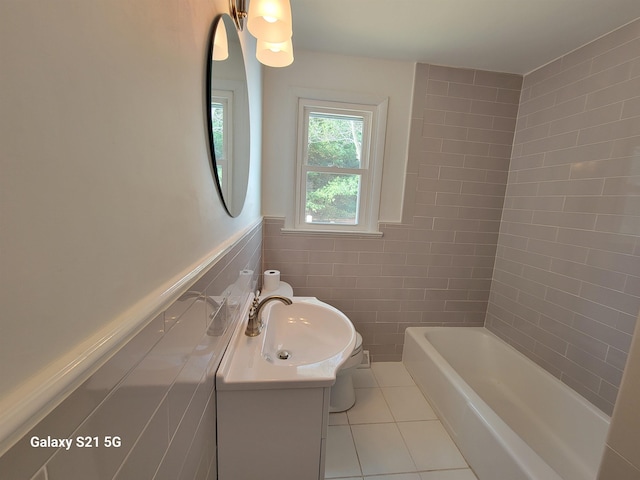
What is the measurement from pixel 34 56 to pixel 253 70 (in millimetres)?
1390

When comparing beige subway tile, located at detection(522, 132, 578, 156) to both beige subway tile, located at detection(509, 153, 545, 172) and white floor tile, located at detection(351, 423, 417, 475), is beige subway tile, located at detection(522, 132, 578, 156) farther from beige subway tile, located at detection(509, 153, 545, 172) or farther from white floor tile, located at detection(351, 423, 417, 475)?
white floor tile, located at detection(351, 423, 417, 475)

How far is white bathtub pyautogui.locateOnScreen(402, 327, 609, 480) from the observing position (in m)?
1.24

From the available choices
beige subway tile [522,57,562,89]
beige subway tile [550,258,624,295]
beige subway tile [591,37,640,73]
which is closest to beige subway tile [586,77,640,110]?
beige subway tile [591,37,640,73]

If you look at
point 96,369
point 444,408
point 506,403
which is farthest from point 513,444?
point 96,369

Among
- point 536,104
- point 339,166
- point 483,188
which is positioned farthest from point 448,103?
point 339,166

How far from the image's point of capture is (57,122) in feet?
0.87

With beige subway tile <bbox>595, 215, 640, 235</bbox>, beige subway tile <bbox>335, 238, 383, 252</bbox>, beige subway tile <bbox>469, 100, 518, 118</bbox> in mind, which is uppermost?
beige subway tile <bbox>469, 100, 518, 118</bbox>

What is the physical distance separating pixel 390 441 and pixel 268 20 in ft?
6.96

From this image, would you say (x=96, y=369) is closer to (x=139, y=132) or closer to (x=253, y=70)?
(x=139, y=132)

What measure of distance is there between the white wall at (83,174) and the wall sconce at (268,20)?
48 centimetres

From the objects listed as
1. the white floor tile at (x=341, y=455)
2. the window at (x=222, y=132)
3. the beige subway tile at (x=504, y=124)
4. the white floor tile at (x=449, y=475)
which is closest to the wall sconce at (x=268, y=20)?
the window at (x=222, y=132)

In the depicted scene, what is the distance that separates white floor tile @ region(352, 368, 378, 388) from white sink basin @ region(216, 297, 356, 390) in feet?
3.03

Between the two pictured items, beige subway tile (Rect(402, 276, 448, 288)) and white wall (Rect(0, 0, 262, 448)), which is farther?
beige subway tile (Rect(402, 276, 448, 288))

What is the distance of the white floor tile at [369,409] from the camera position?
1.65 metres
